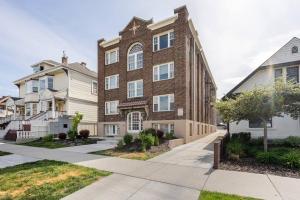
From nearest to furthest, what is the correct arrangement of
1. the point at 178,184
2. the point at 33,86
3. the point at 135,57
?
the point at 178,184 → the point at 135,57 → the point at 33,86

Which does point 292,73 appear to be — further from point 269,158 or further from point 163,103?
point 163,103

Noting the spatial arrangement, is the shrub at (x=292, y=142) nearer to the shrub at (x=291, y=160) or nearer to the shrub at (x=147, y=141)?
the shrub at (x=291, y=160)

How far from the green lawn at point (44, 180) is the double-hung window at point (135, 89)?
14625 mm

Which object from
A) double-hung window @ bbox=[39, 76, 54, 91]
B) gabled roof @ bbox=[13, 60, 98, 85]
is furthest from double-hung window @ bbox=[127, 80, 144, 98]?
double-hung window @ bbox=[39, 76, 54, 91]

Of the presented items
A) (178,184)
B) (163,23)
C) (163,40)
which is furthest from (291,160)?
(163,23)

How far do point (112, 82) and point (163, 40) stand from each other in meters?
8.63

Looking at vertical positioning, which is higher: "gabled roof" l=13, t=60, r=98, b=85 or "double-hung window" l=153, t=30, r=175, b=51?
"double-hung window" l=153, t=30, r=175, b=51

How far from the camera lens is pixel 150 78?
2292cm

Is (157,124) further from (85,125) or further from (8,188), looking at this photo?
(8,188)

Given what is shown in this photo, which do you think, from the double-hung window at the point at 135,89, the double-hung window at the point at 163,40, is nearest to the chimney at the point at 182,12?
the double-hung window at the point at 163,40

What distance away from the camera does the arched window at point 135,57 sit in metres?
24.5

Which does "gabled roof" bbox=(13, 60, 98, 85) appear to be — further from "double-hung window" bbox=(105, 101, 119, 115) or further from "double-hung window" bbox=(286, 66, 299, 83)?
"double-hung window" bbox=(286, 66, 299, 83)

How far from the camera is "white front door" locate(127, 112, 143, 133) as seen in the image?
934 inches

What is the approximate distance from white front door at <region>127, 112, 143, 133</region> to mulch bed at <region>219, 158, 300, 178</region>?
44.8 ft
